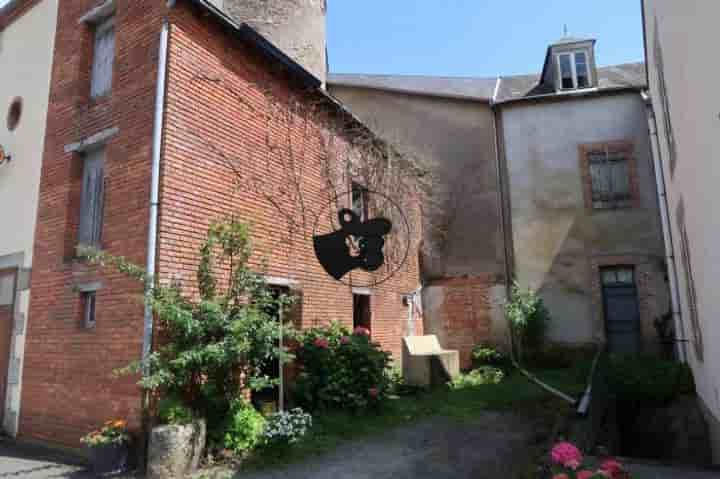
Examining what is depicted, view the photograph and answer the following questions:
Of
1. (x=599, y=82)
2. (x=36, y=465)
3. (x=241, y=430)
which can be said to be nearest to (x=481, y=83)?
(x=599, y=82)

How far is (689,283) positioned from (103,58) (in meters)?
10.8

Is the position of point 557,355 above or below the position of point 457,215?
below

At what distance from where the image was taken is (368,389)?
25.0 feet

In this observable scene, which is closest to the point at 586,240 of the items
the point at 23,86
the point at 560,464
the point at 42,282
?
the point at 560,464

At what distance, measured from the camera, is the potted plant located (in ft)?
17.5

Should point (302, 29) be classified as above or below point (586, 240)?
above

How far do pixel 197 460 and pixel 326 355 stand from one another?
8.39 feet

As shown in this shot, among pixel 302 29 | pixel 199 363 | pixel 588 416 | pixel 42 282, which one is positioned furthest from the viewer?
pixel 302 29

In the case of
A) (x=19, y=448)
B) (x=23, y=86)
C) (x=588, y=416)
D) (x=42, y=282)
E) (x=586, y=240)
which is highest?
(x=23, y=86)

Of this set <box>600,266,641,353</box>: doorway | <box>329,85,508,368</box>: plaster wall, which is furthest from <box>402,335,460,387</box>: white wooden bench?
<box>600,266,641,353</box>: doorway

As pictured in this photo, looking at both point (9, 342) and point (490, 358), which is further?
point (490, 358)

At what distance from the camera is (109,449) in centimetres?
535

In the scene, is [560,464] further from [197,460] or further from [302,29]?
[302,29]

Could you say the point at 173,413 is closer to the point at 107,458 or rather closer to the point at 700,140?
the point at 107,458
